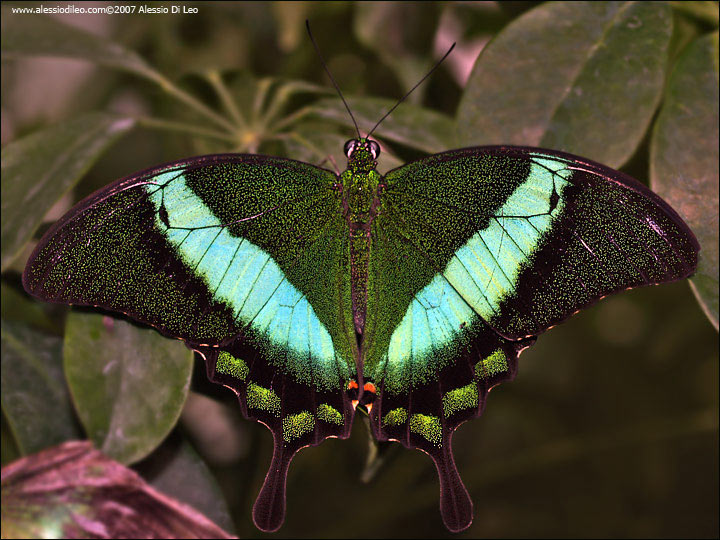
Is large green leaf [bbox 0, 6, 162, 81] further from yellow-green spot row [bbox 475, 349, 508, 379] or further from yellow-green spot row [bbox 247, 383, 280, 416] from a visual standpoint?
yellow-green spot row [bbox 475, 349, 508, 379]

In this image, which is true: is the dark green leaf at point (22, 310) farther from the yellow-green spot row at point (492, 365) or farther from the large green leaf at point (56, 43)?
the yellow-green spot row at point (492, 365)

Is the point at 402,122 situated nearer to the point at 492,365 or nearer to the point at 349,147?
the point at 349,147

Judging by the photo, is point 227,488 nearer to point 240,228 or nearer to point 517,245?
point 240,228

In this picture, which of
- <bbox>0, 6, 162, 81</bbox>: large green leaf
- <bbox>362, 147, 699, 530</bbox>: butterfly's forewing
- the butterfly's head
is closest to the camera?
<bbox>362, 147, 699, 530</bbox>: butterfly's forewing

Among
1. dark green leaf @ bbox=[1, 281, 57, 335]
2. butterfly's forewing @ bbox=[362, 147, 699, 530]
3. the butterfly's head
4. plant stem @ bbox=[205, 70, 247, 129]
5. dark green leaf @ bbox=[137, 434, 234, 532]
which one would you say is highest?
plant stem @ bbox=[205, 70, 247, 129]

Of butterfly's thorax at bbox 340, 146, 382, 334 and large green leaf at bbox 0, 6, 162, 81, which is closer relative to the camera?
butterfly's thorax at bbox 340, 146, 382, 334

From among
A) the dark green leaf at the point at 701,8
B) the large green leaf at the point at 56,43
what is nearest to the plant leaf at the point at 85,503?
the large green leaf at the point at 56,43

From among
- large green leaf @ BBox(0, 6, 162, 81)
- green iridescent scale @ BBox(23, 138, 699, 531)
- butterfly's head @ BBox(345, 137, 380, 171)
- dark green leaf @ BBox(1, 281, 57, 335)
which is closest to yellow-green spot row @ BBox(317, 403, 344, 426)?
green iridescent scale @ BBox(23, 138, 699, 531)

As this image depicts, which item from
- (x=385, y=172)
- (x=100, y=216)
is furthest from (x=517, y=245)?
(x=100, y=216)

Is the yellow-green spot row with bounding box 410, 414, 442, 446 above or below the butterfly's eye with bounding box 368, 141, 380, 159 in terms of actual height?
below
